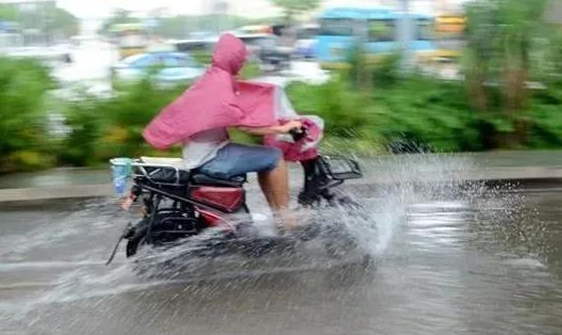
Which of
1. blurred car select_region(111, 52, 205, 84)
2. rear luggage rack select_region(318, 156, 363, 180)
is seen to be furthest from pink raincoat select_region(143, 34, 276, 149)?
blurred car select_region(111, 52, 205, 84)

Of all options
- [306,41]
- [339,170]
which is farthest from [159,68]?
[339,170]

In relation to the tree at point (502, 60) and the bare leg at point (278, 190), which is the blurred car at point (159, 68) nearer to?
the tree at point (502, 60)

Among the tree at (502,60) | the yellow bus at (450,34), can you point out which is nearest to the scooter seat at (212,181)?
the tree at (502,60)

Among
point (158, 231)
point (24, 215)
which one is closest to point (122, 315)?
point (158, 231)

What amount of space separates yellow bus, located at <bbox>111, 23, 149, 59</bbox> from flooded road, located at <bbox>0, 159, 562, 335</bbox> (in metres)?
5.05

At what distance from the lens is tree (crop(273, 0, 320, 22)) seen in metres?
14.9

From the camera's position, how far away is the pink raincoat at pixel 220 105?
25.0ft

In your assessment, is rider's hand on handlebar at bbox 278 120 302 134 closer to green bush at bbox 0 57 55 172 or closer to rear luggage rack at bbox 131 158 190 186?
rear luggage rack at bbox 131 158 190 186

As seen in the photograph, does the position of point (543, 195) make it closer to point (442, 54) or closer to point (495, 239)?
point (495, 239)

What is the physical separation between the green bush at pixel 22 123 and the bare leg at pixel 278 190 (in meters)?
5.25

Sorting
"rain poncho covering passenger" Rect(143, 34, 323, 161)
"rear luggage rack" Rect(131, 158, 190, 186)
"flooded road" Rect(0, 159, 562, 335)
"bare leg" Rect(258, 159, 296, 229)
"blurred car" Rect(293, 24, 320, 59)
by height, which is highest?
"rain poncho covering passenger" Rect(143, 34, 323, 161)

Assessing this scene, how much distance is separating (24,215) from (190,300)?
13.3 feet

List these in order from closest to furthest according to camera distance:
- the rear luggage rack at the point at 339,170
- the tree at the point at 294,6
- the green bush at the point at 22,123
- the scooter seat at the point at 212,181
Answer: the scooter seat at the point at 212,181, the rear luggage rack at the point at 339,170, the green bush at the point at 22,123, the tree at the point at 294,6

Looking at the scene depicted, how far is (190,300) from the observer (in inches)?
274
